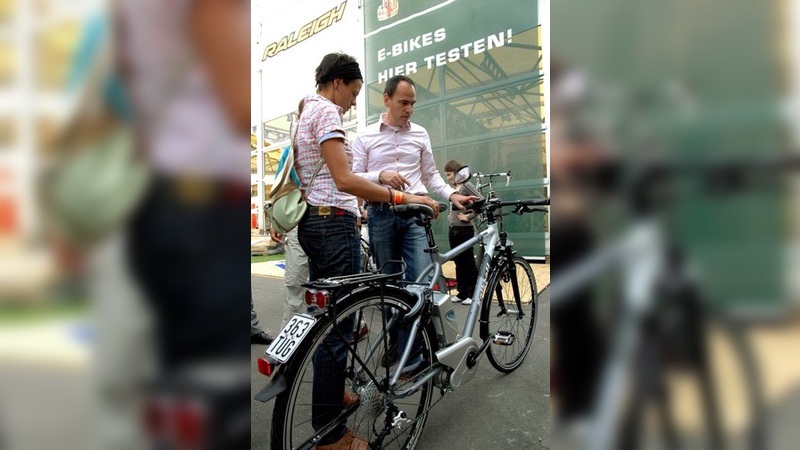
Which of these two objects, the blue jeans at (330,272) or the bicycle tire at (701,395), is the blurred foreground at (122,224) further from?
the blue jeans at (330,272)

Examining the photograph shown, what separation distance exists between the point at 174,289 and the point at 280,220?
1.49 meters

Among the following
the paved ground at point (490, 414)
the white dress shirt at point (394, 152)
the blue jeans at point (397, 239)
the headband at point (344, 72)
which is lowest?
the paved ground at point (490, 414)

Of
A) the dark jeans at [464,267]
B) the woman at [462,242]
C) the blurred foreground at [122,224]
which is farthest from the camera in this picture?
the dark jeans at [464,267]

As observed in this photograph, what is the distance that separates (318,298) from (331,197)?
20.1 inches

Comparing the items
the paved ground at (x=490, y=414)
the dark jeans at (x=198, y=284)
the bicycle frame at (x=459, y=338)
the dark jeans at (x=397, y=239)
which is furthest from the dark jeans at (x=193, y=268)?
the dark jeans at (x=397, y=239)

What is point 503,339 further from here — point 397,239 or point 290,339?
point 290,339

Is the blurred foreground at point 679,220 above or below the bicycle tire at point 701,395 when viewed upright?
above

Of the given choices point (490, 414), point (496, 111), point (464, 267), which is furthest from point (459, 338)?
point (496, 111)

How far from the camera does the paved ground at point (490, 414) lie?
2.02 metres

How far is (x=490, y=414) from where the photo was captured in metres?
2.26

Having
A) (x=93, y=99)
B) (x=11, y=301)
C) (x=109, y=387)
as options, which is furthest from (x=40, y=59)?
(x=109, y=387)

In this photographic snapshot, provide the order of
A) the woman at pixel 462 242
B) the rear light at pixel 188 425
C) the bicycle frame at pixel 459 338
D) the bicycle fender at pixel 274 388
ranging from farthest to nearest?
1. the woman at pixel 462 242
2. the bicycle frame at pixel 459 338
3. the bicycle fender at pixel 274 388
4. the rear light at pixel 188 425

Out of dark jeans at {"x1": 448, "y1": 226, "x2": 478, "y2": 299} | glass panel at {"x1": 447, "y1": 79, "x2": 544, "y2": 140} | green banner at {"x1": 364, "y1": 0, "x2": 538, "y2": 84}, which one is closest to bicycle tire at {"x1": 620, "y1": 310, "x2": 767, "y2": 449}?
dark jeans at {"x1": 448, "y1": 226, "x2": 478, "y2": 299}

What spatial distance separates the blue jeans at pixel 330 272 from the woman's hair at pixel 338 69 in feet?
1.92
